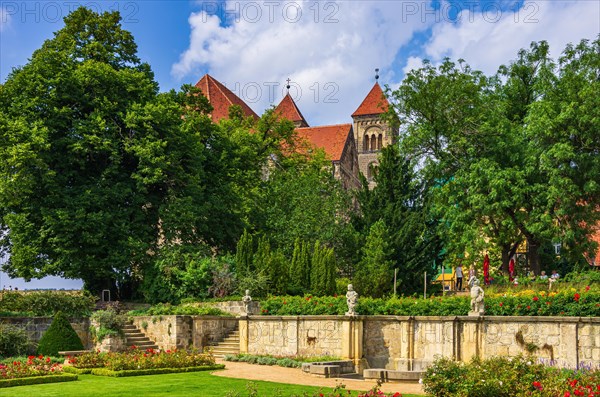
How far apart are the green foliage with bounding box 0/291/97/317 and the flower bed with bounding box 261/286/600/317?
7.54 m

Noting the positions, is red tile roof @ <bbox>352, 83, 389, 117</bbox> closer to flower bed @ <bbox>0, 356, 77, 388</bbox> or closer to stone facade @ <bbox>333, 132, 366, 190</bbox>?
stone facade @ <bbox>333, 132, 366, 190</bbox>

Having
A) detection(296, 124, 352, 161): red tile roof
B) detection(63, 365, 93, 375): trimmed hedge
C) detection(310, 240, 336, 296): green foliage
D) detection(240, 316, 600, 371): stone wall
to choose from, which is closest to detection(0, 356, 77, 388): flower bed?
detection(63, 365, 93, 375): trimmed hedge

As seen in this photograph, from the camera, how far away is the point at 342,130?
7650 cm

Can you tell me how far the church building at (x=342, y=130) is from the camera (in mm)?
63719

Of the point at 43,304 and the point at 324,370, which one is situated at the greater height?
the point at 43,304

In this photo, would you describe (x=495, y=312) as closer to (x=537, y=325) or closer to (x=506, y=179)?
(x=537, y=325)

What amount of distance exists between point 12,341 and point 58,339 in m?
1.43

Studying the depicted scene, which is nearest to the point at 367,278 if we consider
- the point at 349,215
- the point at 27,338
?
the point at 349,215

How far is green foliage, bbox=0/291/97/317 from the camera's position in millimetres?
27016

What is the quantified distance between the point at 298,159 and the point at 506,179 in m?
20.3

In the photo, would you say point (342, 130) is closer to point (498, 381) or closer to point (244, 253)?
point (244, 253)

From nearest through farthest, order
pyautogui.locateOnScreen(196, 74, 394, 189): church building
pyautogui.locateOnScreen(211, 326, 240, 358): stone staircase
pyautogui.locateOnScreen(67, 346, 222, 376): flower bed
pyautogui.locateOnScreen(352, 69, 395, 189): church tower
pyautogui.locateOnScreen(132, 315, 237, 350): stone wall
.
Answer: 1. pyautogui.locateOnScreen(67, 346, 222, 376): flower bed
2. pyautogui.locateOnScreen(211, 326, 240, 358): stone staircase
3. pyautogui.locateOnScreen(132, 315, 237, 350): stone wall
4. pyautogui.locateOnScreen(196, 74, 394, 189): church building
5. pyautogui.locateOnScreen(352, 69, 395, 189): church tower

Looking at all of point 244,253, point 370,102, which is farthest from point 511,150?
point 370,102

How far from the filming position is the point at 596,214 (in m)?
33.6
